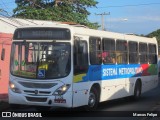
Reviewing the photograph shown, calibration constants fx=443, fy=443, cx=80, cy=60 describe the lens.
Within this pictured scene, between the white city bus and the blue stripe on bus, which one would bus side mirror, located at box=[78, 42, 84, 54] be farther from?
the blue stripe on bus

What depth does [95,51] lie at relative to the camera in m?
15.0

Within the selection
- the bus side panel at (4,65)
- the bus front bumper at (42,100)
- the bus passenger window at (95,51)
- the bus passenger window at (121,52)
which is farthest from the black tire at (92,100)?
the bus side panel at (4,65)

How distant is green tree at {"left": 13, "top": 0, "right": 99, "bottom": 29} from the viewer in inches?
1734

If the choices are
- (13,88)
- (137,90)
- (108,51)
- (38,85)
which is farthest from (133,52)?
(13,88)

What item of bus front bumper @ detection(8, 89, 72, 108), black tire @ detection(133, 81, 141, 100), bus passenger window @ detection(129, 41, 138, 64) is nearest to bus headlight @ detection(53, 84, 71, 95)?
bus front bumper @ detection(8, 89, 72, 108)

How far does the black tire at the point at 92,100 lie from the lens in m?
14.5

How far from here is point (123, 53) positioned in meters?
17.7

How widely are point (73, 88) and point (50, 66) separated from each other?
37.7 inches

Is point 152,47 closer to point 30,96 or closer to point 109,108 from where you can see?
point 109,108

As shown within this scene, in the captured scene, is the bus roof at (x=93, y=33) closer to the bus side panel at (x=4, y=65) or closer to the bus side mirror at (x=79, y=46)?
the bus side mirror at (x=79, y=46)

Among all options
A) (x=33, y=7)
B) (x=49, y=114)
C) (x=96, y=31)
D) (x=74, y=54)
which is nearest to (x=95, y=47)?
(x=96, y=31)

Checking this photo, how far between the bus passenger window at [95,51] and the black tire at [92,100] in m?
0.95

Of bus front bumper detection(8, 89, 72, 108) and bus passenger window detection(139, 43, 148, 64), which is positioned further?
bus passenger window detection(139, 43, 148, 64)

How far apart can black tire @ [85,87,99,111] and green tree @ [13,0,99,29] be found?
29007mm
